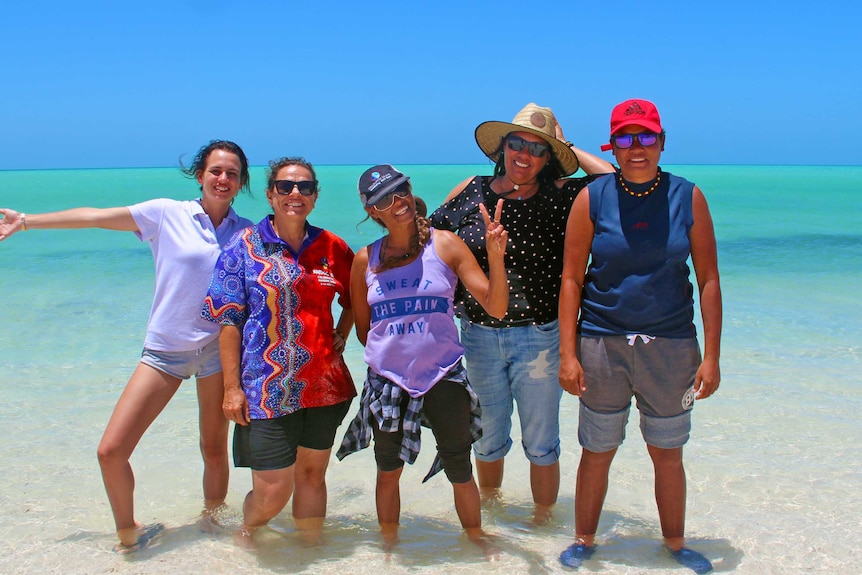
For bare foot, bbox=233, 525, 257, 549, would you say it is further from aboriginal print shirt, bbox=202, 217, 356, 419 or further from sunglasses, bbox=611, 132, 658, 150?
sunglasses, bbox=611, 132, 658, 150

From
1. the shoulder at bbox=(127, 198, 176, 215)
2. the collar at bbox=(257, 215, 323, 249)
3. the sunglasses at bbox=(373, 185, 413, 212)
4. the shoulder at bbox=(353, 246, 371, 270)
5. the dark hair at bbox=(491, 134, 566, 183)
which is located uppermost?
the dark hair at bbox=(491, 134, 566, 183)

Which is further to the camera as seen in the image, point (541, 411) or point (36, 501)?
point (36, 501)

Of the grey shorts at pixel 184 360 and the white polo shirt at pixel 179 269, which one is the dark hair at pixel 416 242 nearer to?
the white polo shirt at pixel 179 269

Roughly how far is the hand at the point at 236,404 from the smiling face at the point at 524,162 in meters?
1.66

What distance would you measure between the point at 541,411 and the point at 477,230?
3.19 feet

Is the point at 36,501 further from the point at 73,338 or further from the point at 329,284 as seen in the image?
the point at 73,338

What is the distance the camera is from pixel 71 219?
11.8 ft

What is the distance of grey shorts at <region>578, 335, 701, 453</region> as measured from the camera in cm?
331

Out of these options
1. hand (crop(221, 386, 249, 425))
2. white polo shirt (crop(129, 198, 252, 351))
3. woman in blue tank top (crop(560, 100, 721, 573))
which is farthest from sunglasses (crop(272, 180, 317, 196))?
woman in blue tank top (crop(560, 100, 721, 573))

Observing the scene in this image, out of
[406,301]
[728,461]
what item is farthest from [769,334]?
[406,301]

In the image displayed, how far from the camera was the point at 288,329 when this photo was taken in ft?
11.2

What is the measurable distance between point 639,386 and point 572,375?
0.31m

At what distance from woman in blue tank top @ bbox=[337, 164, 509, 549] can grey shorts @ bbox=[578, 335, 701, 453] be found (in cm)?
50

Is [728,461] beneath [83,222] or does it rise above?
beneath
